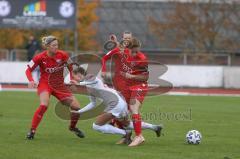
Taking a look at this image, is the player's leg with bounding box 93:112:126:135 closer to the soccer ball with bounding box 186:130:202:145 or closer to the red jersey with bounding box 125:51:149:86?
the red jersey with bounding box 125:51:149:86

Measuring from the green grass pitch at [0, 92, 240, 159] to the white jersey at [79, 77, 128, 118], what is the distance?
638 millimetres

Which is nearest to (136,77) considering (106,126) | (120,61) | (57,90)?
(120,61)

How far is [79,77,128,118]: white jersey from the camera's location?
518 inches

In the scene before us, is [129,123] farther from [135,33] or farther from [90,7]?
[135,33]

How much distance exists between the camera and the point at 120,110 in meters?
13.1

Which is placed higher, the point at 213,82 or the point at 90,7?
the point at 90,7

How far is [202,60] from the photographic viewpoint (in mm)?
37406

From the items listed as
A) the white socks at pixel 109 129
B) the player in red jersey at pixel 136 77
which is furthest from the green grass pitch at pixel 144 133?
the player in red jersey at pixel 136 77

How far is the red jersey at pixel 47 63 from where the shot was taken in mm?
13977

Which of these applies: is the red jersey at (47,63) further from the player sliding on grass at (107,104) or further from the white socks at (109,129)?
the white socks at (109,129)

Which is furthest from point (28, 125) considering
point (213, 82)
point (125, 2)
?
point (125, 2)

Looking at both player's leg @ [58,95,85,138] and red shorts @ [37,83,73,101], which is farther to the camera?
player's leg @ [58,95,85,138]

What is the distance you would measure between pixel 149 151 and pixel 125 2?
4539 cm

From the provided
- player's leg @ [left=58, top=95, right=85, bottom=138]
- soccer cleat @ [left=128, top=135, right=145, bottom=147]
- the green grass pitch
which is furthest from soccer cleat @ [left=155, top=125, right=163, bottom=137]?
player's leg @ [left=58, top=95, right=85, bottom=138]
